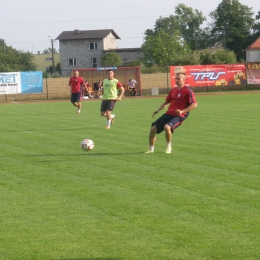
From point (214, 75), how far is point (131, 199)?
40007mm

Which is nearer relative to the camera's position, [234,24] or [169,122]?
[169,122]

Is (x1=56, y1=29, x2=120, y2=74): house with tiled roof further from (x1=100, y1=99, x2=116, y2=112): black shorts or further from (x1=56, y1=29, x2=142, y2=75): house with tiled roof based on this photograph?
(x1=100, y1=99, x2=116, y2=112): black shorts

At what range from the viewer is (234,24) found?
10219 centimetres

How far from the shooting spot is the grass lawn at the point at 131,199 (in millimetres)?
6398

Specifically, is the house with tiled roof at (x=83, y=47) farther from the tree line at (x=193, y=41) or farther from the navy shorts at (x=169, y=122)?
the navy shorts at (x=169, y=122)

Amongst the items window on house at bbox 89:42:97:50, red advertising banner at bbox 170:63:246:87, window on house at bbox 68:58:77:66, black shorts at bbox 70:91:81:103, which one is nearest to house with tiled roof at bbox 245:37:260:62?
→ window on house at bbox 89:42:97:50

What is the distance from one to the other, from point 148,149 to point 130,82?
114ft

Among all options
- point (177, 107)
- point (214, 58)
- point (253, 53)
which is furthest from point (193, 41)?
point (177, 107)

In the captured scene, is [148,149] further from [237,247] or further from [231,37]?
[231,37]

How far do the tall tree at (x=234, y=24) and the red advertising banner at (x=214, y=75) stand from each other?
5104cm

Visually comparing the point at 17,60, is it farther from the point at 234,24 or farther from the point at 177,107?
the point at 177,107

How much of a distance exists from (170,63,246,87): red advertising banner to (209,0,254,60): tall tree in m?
51.0

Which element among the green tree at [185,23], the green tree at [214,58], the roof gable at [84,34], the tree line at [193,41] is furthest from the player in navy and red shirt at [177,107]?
the green tree at [185,23]

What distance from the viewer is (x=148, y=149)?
13.7 meters
